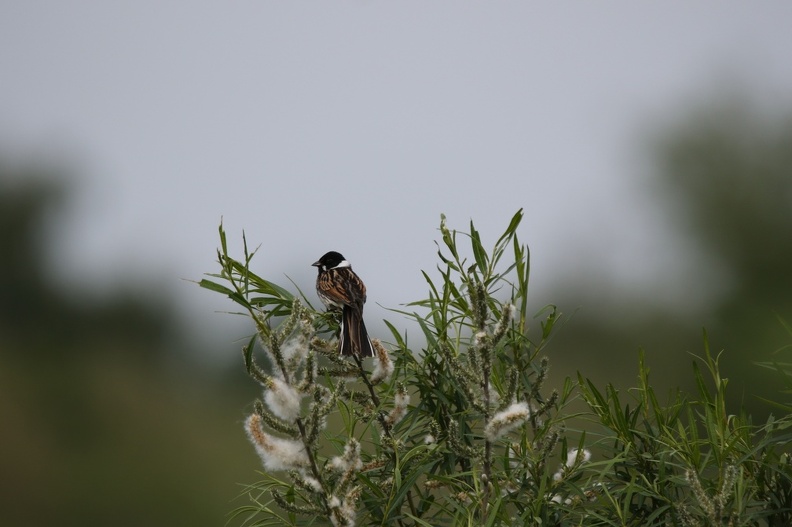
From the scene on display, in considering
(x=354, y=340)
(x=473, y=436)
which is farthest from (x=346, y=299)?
(x=473, y=436)

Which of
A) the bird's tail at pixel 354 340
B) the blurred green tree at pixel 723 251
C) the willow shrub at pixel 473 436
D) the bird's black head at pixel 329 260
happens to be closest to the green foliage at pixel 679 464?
the willow shrub at pixel 473 436

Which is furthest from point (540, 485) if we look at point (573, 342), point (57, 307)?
point (57, 307)

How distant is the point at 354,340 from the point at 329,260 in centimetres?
270

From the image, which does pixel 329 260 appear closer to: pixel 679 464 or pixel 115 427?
pixel 679 464

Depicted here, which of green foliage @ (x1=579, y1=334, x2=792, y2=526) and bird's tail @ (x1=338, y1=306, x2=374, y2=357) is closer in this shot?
green foliage @ (x1=579, y1=334, x2=792, y2=526)

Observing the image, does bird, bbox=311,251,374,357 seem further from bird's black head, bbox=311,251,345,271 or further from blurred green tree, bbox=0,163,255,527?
blurred green tree, bbox=0,163,255,527

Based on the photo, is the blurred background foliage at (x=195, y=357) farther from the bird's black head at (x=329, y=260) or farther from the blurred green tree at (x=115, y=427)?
the bird's black head at (x=329, y=260)

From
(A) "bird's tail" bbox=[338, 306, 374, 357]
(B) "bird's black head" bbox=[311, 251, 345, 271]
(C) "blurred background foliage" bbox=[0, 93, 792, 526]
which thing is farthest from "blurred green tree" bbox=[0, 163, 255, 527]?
(A) "bird's tail" bbox=[338, 306, 374, 357]

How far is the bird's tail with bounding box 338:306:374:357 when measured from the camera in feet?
8.51

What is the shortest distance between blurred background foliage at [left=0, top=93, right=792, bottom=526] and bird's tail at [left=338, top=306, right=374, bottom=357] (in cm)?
1565

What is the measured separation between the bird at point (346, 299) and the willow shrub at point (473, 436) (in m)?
0.06

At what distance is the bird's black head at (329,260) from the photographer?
522 centimetres

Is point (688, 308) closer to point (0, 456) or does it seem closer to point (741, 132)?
point (741, 132)

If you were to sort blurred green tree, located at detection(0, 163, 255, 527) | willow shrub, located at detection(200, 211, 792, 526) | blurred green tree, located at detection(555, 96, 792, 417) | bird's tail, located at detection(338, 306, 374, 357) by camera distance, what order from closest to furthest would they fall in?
willow shrub, located at detection(200, 211, 792, 526), bird's tail, located at detection(338, 306, 374, 357), blurred green tree, located at detection(555, 96, 792, 417), blurred green tree, located at detection(0, 163, 255, 527)
